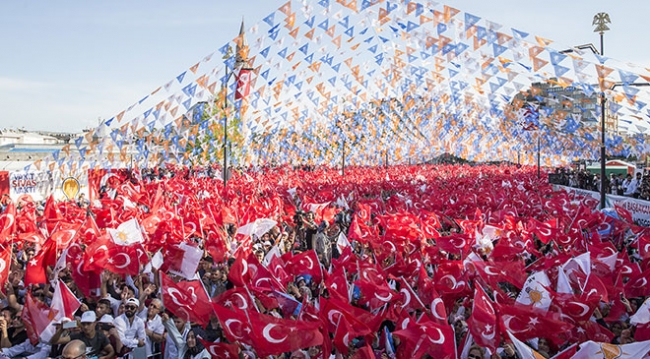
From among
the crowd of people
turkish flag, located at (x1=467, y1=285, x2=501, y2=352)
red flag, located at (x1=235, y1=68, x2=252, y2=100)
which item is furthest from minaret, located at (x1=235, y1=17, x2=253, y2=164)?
turkish flag, located at (x1=467, y1=285, x2=501, y2=352)

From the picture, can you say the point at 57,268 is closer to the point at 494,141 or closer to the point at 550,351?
the point at 550,351

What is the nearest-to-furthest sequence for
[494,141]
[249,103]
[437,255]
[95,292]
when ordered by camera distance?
[95,292] < [437,255] < [249,103] < [494,141]

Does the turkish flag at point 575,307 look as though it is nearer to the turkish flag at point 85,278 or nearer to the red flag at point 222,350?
the red flag at point 222,350

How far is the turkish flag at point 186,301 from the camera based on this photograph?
7.16m

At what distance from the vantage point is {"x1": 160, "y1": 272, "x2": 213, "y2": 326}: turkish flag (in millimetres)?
7163

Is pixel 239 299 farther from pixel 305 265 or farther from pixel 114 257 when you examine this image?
pixel 114 257

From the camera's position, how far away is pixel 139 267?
922 centimetres

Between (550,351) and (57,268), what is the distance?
6.92 m

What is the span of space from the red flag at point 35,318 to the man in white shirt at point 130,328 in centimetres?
76

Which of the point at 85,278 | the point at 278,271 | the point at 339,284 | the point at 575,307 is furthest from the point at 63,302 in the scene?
the point at 575,307

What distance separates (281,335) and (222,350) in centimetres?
69

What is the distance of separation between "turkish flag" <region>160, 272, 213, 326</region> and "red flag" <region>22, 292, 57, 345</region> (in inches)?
49.8

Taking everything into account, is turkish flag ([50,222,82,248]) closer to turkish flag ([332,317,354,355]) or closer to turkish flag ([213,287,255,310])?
turkish flag ([213,287,255,310])

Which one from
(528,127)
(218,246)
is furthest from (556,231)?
(528,127)
